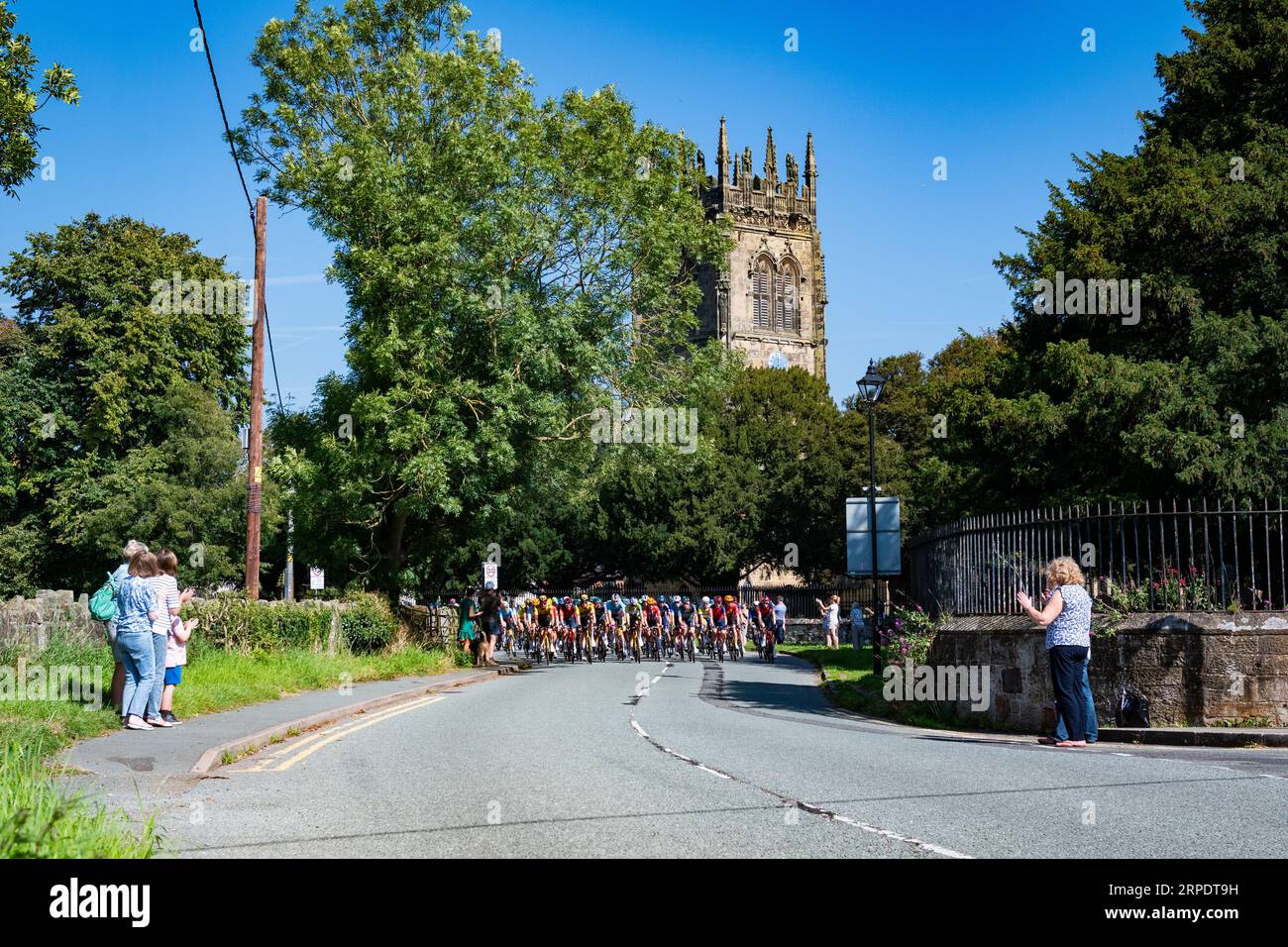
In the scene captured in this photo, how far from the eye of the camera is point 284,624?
2183 centimetres

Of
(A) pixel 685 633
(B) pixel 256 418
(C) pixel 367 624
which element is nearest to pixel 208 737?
(B) pixel 256 418

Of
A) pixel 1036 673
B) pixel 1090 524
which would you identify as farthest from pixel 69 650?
pixel 1090 524

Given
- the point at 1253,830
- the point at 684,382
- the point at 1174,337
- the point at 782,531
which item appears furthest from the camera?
the point at 782,531

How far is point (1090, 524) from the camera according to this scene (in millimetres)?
14328

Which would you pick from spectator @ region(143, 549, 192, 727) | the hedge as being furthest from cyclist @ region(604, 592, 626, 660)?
spectator @ region(143, 549, 192, 727)

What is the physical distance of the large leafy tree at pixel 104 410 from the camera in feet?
147

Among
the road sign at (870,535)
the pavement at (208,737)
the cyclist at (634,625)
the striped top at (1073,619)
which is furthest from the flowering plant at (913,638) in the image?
the cyclist at (634,625)

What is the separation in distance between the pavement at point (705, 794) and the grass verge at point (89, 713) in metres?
0.57

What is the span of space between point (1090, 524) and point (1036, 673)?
6.89ft

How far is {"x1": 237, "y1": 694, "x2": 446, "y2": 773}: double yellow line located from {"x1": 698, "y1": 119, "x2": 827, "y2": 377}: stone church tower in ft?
260

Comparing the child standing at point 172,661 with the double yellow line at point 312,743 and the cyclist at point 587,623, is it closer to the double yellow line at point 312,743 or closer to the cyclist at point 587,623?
the double yellow line at point 312,743

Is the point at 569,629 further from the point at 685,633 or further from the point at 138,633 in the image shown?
the point at 138,633

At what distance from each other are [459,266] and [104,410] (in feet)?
80.3

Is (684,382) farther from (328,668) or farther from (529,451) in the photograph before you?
(328,668)
